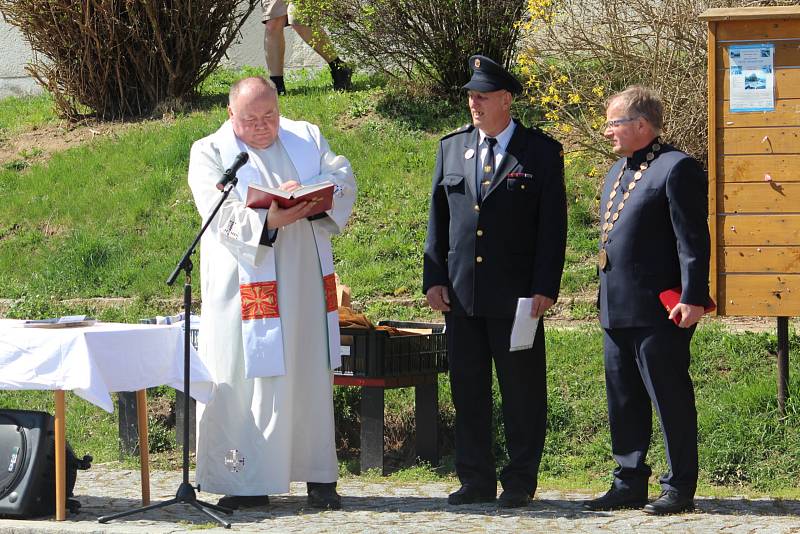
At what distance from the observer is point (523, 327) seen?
6.88m

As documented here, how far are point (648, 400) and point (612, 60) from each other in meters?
5.23

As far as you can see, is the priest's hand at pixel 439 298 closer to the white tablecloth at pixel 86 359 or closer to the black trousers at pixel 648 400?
A: the black trousers at pixel 648 400

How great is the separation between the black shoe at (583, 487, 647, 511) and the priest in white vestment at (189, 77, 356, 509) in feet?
4.50

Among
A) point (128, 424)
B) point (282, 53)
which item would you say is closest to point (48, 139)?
point (282, 53)

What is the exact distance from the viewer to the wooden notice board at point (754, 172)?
7.93 m

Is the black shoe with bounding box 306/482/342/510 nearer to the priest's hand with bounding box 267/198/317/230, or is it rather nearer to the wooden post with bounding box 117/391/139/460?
the priest's hand with bounding box 267/198/317/230

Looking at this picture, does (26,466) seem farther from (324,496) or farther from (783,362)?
(783,362)

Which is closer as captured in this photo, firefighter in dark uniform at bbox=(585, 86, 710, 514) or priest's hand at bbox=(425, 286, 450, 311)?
firefighter in dark uniform at bbox=(585, 86, 710, 514)

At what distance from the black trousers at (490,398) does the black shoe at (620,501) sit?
1.28 ft

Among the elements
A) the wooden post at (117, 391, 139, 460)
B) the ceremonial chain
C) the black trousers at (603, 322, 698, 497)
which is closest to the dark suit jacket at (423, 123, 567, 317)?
the ceremonial chain

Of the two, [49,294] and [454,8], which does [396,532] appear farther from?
[454,8]

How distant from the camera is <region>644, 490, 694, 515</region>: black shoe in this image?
6.65 m

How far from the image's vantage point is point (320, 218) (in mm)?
7168

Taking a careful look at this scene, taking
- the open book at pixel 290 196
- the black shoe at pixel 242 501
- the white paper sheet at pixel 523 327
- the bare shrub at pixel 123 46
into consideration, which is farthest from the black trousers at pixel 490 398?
the bare shrub at pixel 123 46
